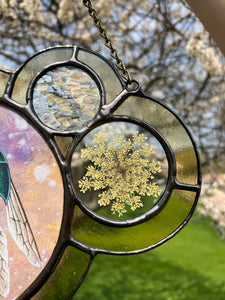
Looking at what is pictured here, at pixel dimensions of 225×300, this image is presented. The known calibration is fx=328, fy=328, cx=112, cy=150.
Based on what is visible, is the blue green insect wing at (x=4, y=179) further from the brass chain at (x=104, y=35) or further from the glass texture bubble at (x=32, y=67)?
the brass chain at (x=104, y=35)

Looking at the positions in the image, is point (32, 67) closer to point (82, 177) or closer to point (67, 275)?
point (82, 177)

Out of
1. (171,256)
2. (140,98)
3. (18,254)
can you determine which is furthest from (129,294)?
(140,98)

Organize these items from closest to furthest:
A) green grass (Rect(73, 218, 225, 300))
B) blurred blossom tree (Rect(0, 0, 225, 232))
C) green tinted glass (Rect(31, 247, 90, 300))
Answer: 1. green tinted glass (Rect(31, 247, 90, 300))
2. blurred blossom tree (Rect(0, 0, 225, 232))
3. green grass (Rect(73, 218, 225, 300))

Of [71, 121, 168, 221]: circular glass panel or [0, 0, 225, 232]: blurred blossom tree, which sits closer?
[71, 121, 168, 221]: circular glass panel

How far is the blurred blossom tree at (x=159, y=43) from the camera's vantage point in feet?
4.98

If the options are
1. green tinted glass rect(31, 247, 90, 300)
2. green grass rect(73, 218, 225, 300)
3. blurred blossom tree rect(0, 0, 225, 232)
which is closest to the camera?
green tinted glass rect(31, 247, 90, 300)

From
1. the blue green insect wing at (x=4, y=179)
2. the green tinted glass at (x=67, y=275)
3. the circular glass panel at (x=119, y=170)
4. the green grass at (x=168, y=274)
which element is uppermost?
the blue green insect wing at (x=4, y=179)

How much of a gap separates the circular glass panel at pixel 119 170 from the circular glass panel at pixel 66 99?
0.05 metres

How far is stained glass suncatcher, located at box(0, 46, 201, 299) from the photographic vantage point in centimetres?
71

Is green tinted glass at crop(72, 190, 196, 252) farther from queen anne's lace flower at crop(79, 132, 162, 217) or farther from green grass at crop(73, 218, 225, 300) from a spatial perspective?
green grass at crop(73, 218, 225, 300)

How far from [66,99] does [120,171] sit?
0.68 feet

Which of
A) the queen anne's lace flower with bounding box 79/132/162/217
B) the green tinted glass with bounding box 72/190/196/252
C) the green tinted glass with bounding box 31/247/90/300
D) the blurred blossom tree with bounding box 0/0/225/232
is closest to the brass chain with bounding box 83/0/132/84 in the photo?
the queen anne's lace flower with bounding box 79/132/162/217

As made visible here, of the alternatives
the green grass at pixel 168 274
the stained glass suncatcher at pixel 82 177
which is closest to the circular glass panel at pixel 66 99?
the stained glass suncatcher at pixel 82 177

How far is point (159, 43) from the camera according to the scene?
1549 millimetres
